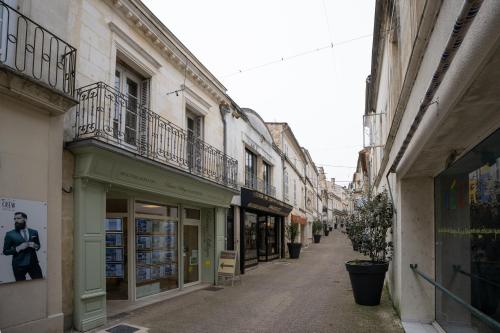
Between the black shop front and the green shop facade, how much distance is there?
2.31 m

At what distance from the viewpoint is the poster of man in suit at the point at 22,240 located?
5407mm

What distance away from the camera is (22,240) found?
5.62m

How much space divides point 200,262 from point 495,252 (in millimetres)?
8623

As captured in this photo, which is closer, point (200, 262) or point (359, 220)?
point (359, 220)

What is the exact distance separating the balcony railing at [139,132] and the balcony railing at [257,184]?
372cm

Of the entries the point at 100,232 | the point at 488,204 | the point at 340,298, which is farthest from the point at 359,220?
the point at 100,232

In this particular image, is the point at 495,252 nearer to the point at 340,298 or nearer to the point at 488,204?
the point at 488,204

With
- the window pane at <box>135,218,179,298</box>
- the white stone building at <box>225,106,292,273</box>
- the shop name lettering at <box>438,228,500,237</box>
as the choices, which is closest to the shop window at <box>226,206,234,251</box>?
the white stone building at <box>225,106,292,273</box>

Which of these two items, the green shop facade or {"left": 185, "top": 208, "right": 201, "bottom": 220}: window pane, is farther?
→ {"left": 185, "top": 208, "right": 201, "bottom": 220}: window pane

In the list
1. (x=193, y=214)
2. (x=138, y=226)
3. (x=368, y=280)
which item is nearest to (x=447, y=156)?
(x=368, y=280)

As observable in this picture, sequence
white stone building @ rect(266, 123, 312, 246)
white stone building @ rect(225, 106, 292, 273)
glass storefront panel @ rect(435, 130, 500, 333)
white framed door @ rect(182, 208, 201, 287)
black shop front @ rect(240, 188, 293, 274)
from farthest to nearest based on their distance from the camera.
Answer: white stone building @ rect(266, 123, 312, 246) → black shop front @ rect(240, 188, 293, 274) → white stone building @ rect(225, 106, 292, 273) → white framed door @ rect(182, 208, 201, 287) → glass storefront panel @ rect(435, 130, 500, 333)

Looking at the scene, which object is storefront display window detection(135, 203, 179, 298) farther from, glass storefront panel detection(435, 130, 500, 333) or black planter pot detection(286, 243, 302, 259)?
black planter pot detection(286, 243, 302, 259)

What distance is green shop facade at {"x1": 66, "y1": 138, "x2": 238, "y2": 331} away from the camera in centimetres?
670

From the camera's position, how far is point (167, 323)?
7270mm
